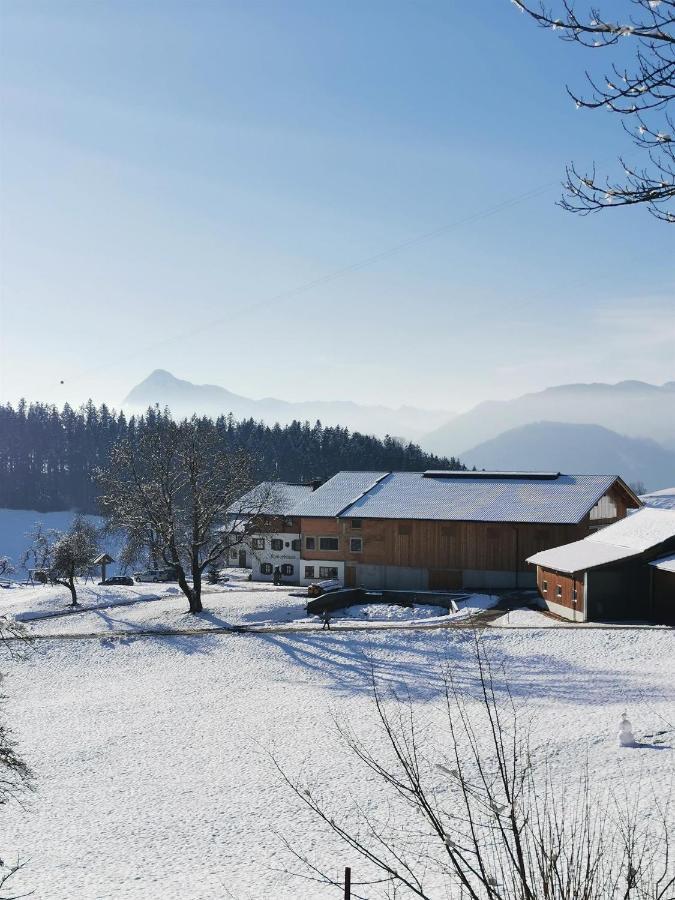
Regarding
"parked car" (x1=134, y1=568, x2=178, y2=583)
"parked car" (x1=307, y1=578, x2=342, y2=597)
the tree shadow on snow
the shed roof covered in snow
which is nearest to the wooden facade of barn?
"parked car" (x1=307, y1=578, x2=342, y2=597)

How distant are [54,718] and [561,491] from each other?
123ft

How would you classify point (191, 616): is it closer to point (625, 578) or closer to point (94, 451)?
point (625, 578)

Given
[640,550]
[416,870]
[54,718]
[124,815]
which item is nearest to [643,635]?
[640,550]

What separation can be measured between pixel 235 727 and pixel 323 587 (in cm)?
2597

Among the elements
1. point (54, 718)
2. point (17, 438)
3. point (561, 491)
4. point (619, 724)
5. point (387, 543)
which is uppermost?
point (17, 438)

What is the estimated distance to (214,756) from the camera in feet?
82.3

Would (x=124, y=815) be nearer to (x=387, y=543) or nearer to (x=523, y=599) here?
(x=523, y=599)

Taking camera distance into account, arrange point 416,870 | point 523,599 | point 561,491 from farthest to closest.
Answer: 1. point 561,491
2. point 523,599
3. point 416,870

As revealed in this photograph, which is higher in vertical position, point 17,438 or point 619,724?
point 17,438

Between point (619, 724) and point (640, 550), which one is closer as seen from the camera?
point (619, 724)

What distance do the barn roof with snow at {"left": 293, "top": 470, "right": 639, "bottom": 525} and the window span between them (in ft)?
7.01

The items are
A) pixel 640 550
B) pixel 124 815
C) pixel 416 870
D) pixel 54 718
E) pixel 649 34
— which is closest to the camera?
pixel 649 34

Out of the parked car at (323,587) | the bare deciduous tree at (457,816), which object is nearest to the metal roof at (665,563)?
the bare deciduous tree at (457,816)

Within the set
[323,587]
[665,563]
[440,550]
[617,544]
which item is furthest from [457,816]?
[323,587]
